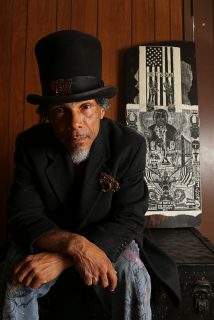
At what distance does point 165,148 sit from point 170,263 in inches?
25.7

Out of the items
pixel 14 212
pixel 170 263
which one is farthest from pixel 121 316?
pixel 14 212

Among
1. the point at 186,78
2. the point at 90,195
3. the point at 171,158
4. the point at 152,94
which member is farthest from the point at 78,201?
the point at 186,78

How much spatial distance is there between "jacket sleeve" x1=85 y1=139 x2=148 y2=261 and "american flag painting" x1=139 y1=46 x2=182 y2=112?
50 centimetres

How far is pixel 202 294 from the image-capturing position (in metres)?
1.07

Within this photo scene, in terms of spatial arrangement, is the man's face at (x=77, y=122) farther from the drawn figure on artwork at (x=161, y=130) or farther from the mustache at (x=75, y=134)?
the drawn figure on artwork at (x=161, y=130)

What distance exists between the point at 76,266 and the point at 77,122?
431 millimetres

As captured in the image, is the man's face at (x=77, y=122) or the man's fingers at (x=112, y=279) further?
the man's face at (x=77, y=122)

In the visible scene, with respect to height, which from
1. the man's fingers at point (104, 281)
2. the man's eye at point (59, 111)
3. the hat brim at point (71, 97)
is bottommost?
the man's fingers at point (104, 281)

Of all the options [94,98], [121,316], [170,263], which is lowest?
[121,316]

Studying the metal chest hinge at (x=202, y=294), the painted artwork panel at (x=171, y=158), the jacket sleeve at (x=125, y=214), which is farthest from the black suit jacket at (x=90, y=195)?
the painted artwork panel at (x=171, y=158)

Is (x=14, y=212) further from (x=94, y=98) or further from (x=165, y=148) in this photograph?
(x=165, y=148)

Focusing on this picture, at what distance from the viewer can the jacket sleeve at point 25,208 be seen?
101 cm

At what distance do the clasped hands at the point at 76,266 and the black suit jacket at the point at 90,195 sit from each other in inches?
3.1

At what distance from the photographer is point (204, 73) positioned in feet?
5.46
